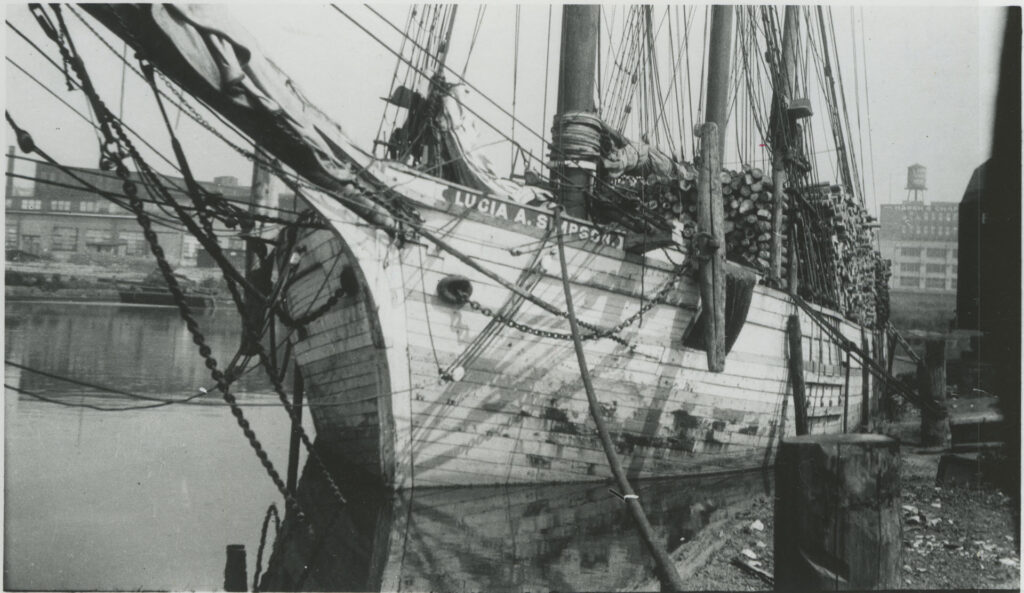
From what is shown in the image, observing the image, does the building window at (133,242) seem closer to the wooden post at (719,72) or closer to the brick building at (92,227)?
the brick building at (92,227)

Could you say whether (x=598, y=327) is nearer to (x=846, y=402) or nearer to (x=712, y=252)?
(x=712, y=252)

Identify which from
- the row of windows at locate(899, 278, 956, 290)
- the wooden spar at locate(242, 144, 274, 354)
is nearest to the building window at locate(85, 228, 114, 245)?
the wooden spar at locate(242, 144, 274, 354)

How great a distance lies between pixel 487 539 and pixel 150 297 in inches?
1078

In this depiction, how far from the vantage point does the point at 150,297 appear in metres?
29.4

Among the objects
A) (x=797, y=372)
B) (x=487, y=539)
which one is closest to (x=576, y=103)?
(x=797, y=372)

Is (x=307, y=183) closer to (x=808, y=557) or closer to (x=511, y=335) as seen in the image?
(x=511, y=335)

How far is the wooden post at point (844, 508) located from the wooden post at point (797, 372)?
5.52 metres

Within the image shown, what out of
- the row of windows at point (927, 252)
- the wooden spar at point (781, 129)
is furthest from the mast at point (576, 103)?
the row of windows at point (927, 252)

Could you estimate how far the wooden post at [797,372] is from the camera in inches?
336

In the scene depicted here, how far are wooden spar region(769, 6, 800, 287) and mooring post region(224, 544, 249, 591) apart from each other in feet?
20.5

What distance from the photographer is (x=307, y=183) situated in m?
5.49

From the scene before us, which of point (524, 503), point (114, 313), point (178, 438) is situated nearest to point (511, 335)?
point (524, 503)

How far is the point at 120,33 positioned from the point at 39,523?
411 cm

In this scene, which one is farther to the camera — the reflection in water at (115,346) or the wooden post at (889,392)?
the wooden post at (889,392)
